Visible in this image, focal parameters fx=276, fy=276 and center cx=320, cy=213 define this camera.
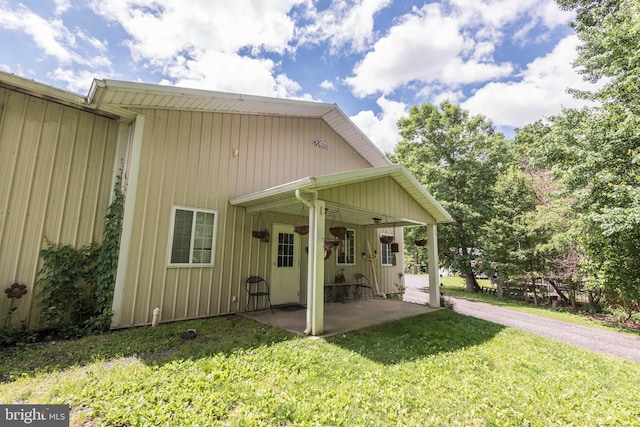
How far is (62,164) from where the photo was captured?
4883 millimetres

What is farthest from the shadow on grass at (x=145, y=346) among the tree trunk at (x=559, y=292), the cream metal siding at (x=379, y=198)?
the tree trunk at (x=559, y=292)

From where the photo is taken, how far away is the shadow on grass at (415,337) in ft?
13.7

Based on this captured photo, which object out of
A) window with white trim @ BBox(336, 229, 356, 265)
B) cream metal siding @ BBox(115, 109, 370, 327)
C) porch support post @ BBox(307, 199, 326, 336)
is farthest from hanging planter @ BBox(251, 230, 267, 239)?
window with white trim @ BBox(336, 229, 356, 265)

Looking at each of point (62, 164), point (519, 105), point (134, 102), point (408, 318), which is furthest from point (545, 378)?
point (519, 105)

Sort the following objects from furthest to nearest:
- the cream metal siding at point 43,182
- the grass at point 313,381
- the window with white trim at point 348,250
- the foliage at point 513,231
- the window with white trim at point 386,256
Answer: the foliage at point 513,231, the window with white trim at point 386,256, the window with white trim at point 348,250, the cream metal siding at point 43,182, the grass at point 313,381

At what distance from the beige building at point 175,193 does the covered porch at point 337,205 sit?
27mm

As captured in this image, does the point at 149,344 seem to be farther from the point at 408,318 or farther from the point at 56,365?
the point at 408,318

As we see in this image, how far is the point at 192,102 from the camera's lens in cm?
575

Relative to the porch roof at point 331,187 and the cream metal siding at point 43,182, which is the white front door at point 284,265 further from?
the cream metal siding at point 43,182

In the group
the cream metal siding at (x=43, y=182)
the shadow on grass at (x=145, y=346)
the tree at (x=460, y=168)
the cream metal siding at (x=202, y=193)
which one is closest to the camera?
the shadow on grass at (x=145, y=346)

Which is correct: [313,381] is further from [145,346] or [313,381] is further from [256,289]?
[256,289]

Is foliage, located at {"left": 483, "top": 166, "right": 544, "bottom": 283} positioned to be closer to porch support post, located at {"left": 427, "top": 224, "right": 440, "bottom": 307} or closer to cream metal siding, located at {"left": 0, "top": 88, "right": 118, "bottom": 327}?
porch support post, located at {"left": 427, "top": 224, "right": 440, "bottom": 307}

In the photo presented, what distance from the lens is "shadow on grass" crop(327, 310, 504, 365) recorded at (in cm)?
417

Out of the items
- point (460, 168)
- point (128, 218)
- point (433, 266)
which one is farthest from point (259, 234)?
point (460, 168)
